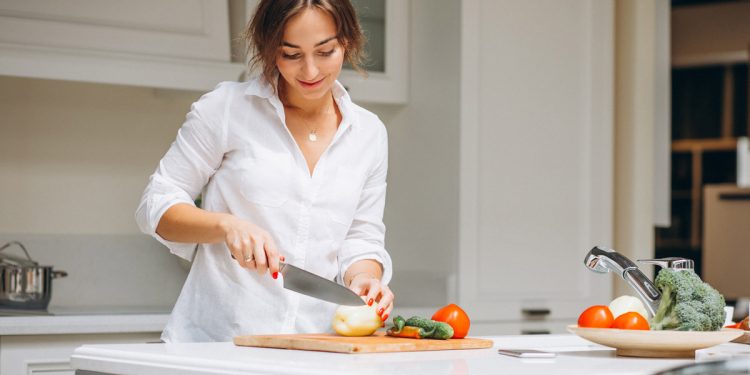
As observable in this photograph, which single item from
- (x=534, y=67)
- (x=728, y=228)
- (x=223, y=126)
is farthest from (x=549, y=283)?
(x=728, y=228)

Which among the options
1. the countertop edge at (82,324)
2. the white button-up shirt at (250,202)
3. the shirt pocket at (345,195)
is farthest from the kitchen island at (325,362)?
the countertop edge at (82,324)

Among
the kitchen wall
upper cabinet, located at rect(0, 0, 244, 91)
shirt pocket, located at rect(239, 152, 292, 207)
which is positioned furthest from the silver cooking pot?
shirt pocket, located at rect(239, 152, 292, 207)

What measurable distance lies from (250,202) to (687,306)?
831 millimetres

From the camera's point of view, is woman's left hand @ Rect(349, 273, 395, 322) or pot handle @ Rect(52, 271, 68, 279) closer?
woman's left hand @ Rect(349, 273, 395, 322)

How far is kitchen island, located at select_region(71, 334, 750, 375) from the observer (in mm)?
1328

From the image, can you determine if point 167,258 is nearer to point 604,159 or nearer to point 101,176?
point 101,176

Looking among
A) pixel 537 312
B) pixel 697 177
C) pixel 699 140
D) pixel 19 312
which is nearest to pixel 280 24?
pixel 19 312

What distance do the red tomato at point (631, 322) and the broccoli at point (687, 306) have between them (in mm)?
29

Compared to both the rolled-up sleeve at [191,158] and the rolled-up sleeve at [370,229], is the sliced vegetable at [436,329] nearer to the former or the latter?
the rolled-up sleeve at [370,229]

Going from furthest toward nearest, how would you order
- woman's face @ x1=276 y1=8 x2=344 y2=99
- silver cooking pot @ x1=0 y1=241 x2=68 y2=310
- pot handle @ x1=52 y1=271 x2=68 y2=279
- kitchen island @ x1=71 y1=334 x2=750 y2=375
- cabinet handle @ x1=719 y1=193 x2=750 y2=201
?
cabinet handle @ x1=719 y1=193 x2=750 y2=201 < pot handle @ x1=52 y1=271 x2=68 y2=279 < silver cooking pot @ x1=0 y1=241 x2=68 y2=310 < woman's face @ x1=276 y1=8 x2=344 y2=99 < kitchen island @ x1=71 y1=334 x2=750 y2=375

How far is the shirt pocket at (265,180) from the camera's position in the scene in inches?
76.6

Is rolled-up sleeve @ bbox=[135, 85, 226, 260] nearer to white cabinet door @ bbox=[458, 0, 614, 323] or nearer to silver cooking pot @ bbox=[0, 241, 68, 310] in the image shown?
silver cooking pot @ bbox=[0, 241, 68, 310]

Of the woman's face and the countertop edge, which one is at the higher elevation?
the woman's face

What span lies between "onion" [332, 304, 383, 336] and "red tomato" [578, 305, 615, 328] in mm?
338
